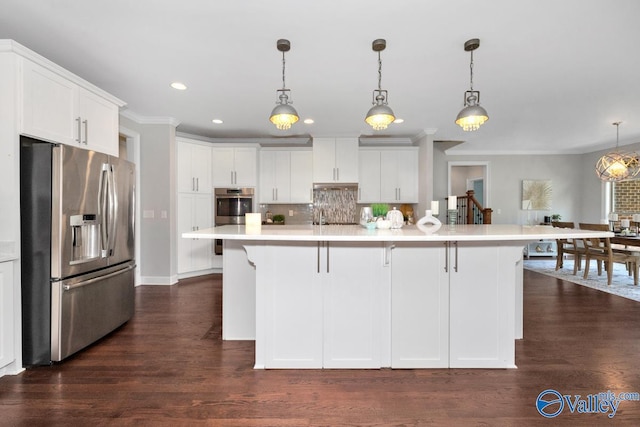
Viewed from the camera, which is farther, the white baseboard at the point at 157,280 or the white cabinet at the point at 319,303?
the white baseboard at the point at 157,280

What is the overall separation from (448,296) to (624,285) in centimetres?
444

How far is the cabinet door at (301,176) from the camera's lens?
19.1ft

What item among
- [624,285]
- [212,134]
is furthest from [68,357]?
[624,285]

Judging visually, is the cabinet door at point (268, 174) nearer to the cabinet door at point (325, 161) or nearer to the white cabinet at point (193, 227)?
the cabinet door at point (325, 161)

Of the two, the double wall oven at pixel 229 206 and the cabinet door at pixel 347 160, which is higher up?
the cabinet door at pixel 347 160

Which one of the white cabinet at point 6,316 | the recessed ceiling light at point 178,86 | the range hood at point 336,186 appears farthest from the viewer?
the range hood at point 336,186

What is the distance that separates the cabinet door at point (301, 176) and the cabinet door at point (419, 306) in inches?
147

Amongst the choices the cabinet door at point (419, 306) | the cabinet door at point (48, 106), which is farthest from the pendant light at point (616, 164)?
the cabinet door at point (48, 106)

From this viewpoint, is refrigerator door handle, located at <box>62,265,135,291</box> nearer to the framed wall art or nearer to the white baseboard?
the white baseboard

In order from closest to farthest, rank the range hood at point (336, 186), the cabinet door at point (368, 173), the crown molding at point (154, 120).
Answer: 1. the crown molding at point (154, 120)
2. the range hood at point (336, 186)
3. the cabinet door at point (368, 173)

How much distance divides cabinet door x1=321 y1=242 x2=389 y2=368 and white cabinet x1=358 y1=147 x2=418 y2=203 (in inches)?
143

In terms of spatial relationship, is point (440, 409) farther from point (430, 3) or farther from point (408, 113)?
point (408, 113)

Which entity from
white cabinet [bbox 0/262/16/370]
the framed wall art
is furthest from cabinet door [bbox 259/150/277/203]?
the framed wall art

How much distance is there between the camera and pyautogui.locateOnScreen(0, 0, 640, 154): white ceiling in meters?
2.15
